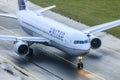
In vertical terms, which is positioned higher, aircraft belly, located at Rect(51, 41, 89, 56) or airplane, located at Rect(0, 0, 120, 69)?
airplane, located at Rect(0, 0, 120, 69)

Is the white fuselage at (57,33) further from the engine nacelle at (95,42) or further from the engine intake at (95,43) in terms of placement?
the engine intake at (95,43)

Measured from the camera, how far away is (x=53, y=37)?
1925 inches

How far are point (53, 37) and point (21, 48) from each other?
3.79 meters

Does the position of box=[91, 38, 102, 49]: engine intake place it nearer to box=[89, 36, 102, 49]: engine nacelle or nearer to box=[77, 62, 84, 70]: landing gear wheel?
box=[89, 36, 102, 49]: engine nacelle

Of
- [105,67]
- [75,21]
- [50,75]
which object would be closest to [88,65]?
[105,67]

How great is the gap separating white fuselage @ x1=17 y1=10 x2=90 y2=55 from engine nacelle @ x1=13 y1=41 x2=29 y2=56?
124 inches

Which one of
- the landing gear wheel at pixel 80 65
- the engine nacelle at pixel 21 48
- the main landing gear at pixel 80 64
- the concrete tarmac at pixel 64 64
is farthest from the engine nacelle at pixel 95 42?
the engine nacelle at pixel 21 48

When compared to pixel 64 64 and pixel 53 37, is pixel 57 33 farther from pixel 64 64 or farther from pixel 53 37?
pixel 64 64

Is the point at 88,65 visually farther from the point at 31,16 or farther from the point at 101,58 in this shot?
the point at 31,16

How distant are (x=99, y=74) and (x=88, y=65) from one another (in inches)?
105

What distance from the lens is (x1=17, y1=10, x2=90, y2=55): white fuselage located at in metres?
45.9

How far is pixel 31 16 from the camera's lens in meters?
54.2

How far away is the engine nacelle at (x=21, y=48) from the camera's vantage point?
156ft

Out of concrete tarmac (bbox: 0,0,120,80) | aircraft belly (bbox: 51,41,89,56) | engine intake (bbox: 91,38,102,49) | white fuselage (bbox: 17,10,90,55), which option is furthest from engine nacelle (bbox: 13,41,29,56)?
engine intake (bbox: 91,38,102,49)
